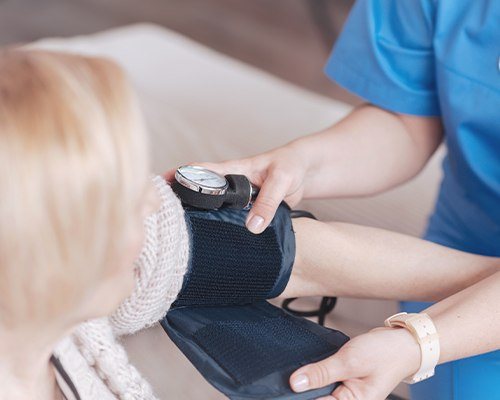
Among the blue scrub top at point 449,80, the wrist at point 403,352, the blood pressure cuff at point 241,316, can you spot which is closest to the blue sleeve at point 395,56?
the blue scrub top at point 449,80

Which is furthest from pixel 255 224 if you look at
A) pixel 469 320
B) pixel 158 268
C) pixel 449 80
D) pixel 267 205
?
pixel 449 80

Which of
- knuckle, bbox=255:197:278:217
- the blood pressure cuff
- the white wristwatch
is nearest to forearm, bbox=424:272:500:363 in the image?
the white wristwatch

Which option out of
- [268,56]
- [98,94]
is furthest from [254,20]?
[98,94]

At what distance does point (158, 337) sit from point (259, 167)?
268 mm

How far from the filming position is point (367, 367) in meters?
0.88

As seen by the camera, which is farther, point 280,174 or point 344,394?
point 280,174

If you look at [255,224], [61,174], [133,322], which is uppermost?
[61,174]

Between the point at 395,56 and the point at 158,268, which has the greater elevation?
the point at 395,56

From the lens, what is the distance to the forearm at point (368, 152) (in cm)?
119

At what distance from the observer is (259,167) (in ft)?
3.51

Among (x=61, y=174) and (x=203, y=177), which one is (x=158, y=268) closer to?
(x=203, y=177)

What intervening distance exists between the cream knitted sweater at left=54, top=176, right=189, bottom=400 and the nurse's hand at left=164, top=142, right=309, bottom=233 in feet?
0.35

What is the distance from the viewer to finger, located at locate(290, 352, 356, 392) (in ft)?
2.75

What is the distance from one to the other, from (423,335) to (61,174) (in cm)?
48
